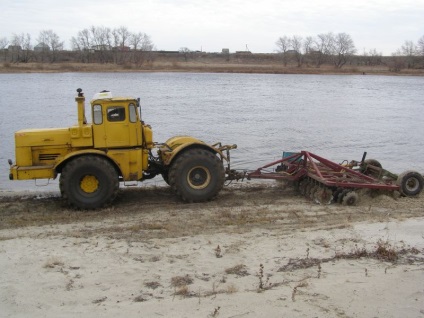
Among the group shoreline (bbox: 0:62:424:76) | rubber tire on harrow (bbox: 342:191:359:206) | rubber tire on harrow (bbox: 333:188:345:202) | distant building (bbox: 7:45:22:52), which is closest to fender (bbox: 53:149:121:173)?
rubber tire on harrow (bbox: 333:188:345:202)

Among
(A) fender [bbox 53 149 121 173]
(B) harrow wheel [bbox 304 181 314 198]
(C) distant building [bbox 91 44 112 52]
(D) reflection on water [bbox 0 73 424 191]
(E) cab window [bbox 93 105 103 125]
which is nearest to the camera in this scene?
(A) fender [bbox 53 149 121 173]

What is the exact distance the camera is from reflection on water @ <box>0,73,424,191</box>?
19875 millimetres

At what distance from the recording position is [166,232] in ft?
28.5

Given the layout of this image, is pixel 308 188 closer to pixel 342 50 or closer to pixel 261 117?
pixel 261 117

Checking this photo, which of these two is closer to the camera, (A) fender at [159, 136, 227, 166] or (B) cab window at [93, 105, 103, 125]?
(B) cab window at [93, 105, 103, 125]

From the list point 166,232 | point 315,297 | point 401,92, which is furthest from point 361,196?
point 401,92

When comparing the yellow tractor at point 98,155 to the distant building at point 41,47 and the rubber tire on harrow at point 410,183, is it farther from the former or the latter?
the distant building at point 41,47

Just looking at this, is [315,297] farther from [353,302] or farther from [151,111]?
[151,111]

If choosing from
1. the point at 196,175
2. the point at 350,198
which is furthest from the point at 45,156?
the point at 350,198

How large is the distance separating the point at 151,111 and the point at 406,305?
2472 cm

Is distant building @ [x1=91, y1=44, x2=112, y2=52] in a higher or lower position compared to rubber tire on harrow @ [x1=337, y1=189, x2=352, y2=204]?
higher

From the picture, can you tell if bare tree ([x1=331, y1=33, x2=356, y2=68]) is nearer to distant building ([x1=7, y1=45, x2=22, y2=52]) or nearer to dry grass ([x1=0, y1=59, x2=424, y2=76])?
dry grass ([x1=0, y1=59, x2=424, y2=76])

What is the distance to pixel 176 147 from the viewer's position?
10.8 meters

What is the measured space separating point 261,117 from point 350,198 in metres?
18.6
